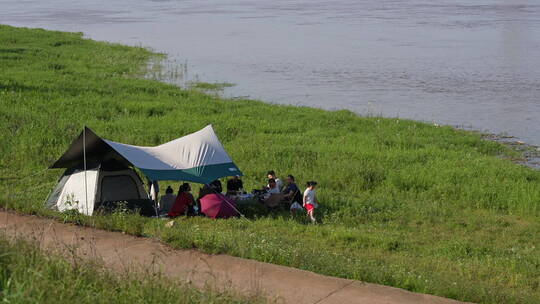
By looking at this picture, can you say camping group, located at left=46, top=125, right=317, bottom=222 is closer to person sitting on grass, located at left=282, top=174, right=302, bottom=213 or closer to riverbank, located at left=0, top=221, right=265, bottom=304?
person sitting on grass, located at left=282, top=174, right=302, bottom=213

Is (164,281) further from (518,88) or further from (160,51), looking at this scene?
(160,51)

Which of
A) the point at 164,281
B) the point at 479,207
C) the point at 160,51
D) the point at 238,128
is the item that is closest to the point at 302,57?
the point at 160,51

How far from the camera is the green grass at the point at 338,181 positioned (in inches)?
427

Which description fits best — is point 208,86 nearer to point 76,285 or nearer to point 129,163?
point 129,163

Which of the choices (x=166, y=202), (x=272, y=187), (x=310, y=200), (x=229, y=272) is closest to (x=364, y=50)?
(x=272, y=187)

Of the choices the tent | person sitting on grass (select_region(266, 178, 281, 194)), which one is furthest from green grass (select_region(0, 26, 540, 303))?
the tent

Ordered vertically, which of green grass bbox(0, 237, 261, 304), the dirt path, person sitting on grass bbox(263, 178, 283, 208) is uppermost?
green grass bbox(0, 237, 261, 304)

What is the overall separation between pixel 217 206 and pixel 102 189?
89.5 inches

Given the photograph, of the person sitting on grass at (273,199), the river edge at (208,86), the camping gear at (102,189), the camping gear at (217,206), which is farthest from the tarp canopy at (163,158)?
the river edge at (208,86)

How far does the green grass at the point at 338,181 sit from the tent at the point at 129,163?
3.43ft

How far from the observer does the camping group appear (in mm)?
14859

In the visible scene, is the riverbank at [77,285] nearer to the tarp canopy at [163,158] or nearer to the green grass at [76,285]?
the green grass at [76,285]

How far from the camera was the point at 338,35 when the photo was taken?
50.8m

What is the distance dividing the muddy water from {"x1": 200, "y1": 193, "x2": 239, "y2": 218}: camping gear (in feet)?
41.3
